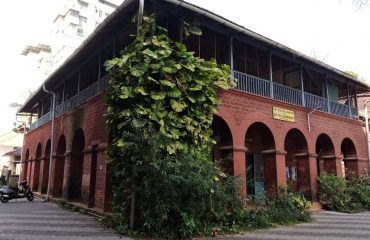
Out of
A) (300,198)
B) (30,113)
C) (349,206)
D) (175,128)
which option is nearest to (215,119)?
(175,128)

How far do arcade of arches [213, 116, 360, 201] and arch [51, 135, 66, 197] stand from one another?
7.50 meters

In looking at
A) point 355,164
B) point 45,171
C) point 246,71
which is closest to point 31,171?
point 45,171

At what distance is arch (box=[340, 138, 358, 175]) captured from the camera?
660 inches

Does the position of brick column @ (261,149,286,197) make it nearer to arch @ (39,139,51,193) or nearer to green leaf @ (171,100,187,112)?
green leaf @ (171,100,187,112)

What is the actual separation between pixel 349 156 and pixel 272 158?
6.43m

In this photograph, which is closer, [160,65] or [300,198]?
[160,65]

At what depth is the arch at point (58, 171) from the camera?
52.9 ft

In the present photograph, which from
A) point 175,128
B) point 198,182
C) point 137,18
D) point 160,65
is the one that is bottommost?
point 198,182

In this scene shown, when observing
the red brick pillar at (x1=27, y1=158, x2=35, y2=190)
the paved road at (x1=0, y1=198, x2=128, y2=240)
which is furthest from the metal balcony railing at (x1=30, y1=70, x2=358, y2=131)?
the red brick pillar at (x1=27, y1=158, x2=35, y2=190)

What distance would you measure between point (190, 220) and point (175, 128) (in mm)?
2243

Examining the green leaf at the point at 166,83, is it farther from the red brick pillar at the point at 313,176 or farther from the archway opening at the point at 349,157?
the archway opening at the point at 349,157

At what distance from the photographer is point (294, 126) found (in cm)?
1359

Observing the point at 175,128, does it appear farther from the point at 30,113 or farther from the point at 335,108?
the point at 30,113

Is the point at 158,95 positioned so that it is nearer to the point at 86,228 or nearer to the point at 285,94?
the point at 86,228
